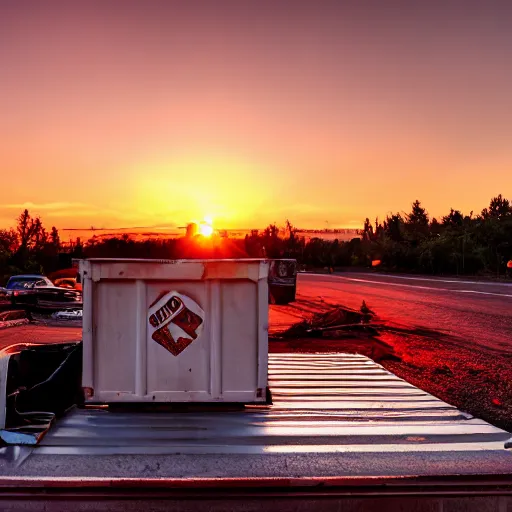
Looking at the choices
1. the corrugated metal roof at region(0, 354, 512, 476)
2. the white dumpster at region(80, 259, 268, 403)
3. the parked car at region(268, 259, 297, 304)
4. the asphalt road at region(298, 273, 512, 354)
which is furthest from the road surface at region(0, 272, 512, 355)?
the white dumpster at region(80, 259, 268, 403)

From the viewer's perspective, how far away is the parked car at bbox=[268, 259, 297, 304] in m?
3.84

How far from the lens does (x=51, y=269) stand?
36688 millimetres

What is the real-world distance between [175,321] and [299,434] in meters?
1.14

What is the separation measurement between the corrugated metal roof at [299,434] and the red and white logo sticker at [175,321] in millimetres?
524

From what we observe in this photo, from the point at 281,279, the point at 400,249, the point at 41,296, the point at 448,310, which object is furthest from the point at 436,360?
the point at 400,249

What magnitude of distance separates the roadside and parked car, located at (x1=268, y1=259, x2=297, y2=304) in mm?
3297

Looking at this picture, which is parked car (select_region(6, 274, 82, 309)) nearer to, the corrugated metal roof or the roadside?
the roadside

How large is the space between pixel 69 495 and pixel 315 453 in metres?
1.40

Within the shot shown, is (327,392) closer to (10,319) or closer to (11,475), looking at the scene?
(11,475)

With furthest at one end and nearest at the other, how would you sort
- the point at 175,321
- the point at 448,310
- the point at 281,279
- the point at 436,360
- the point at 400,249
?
the point at 400,249
the point at 448,310
the point at 436,360
the point at 281,279
the point at 175,321

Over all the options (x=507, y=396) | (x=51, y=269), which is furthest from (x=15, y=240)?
(x=507, y=396)

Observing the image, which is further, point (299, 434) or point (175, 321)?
point (175, 321)

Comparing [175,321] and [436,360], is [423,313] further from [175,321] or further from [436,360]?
[175,321]

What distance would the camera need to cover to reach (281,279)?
390 centimetres
